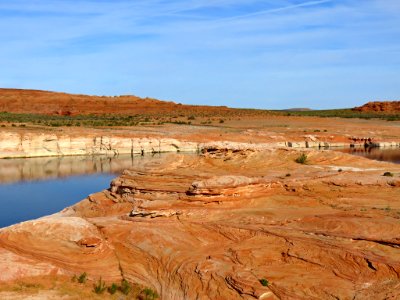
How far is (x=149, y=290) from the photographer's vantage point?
40.7ft

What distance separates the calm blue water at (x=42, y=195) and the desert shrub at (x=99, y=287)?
9.63 meters

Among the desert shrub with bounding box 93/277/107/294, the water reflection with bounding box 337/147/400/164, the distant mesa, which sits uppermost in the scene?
the distant mesa

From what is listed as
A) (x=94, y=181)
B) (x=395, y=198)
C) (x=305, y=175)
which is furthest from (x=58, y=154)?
(x=395, y=198)

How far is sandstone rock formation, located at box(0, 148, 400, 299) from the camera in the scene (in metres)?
12.1

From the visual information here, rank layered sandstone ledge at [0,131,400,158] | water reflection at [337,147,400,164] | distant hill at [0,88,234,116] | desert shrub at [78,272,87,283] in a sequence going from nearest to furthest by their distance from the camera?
desert shrub at [78,272,87,283], water reflection at [337,147,400,164], layered sandstone ledge at [0,131,400,158], distant hill at [0,88,234,116]

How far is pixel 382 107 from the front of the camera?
133375 millimetres

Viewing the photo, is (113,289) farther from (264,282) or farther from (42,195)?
(42,195)

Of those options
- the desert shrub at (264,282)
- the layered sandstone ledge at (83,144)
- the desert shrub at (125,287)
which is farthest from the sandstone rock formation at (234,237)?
the layered sandstone ledge at (83,144)

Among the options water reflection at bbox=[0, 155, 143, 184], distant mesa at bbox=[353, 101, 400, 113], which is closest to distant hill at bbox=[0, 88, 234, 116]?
distant mesa at bbox=[353, 101, 400, 113]

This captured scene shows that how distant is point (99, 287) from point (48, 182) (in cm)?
2183

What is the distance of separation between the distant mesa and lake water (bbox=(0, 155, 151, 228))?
100230mm

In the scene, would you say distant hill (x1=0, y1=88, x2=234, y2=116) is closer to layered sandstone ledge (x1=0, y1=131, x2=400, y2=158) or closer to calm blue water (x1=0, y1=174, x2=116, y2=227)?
layered sandstone ledge (x1=0, y1=131, x2=400, y2=158)

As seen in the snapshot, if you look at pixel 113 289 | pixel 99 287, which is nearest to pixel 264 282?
pixel 113 289

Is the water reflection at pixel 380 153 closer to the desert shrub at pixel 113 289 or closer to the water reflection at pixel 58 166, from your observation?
the water reflection at pixel 58 166
